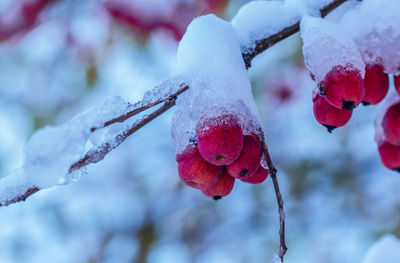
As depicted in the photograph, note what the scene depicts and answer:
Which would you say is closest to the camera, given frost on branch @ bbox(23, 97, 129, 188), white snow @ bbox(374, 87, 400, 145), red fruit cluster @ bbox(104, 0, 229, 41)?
frost on branch @ bbox(23, 97, 129, 188)

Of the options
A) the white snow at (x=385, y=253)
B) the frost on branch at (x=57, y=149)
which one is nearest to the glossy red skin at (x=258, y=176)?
the frost on branch at (x=57, y=149)

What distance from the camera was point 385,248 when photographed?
0.82 m

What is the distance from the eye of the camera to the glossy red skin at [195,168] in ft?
1.81

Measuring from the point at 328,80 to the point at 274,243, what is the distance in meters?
2.67

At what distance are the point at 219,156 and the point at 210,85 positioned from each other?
102 mm

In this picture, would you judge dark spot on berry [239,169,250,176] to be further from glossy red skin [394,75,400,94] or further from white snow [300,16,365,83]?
glossy red skin [394,75,400,94]

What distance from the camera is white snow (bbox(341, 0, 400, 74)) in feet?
1.99

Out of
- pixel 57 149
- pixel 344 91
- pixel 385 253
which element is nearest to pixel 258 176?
pixel 344 91

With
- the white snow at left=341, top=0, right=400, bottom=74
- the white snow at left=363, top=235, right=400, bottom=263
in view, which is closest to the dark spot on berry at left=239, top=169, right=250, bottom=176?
the white snow at left=341, top=0, right=400, bottom=74

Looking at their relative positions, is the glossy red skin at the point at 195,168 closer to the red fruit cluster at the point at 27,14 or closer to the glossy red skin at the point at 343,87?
the glossy red skin at the point at 343,87

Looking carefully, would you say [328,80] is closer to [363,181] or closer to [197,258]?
[363,181]

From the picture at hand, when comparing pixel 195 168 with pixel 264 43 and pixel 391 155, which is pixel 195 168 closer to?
pixel 264 43

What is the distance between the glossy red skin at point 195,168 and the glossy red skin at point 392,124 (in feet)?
0.95

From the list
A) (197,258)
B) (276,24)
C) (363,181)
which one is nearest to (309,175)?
(363,181)
